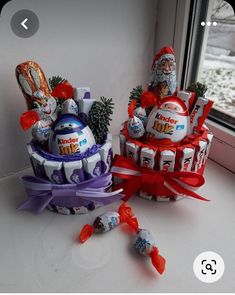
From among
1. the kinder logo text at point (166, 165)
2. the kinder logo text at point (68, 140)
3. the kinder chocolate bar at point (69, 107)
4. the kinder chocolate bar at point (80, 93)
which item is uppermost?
the kinder chocolate bar at point (80, 93)

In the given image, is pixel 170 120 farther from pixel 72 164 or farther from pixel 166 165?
pixel 72 164

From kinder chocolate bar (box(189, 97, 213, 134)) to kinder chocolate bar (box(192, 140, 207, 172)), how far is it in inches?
1.7

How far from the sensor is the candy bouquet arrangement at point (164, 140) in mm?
541

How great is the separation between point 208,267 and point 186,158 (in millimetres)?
188

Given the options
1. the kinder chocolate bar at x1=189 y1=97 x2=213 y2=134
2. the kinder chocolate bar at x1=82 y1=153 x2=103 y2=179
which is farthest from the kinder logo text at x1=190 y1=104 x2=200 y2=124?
the kinder chocolate bar at x1=82 y1=153 x2=103 y2=179

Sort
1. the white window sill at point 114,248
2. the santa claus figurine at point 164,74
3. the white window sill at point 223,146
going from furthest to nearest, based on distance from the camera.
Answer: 1. the white window sill at point 223,146
2. the santa claus figurine at point 164,74
3. the white window sill at point 114,248

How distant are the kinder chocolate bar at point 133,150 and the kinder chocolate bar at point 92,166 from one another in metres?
0.06

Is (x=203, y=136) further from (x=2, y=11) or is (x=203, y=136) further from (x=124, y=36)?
(x=2, y=11)

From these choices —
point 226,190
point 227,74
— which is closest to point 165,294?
point 226,190

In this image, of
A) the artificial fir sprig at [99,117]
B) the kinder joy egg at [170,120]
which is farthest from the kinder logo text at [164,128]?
the artificial fir sprig at [99,117]

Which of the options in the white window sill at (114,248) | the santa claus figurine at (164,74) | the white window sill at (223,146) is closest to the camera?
the white window sill at (114,248)

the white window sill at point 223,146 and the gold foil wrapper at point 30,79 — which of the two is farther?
the white window sill at point 223,146

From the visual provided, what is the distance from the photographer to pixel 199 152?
1.80 ft

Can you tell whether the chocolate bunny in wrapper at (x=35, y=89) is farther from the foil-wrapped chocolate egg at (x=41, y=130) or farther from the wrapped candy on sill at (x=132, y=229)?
the wrapped candy on sill at (x=132, y=229)
